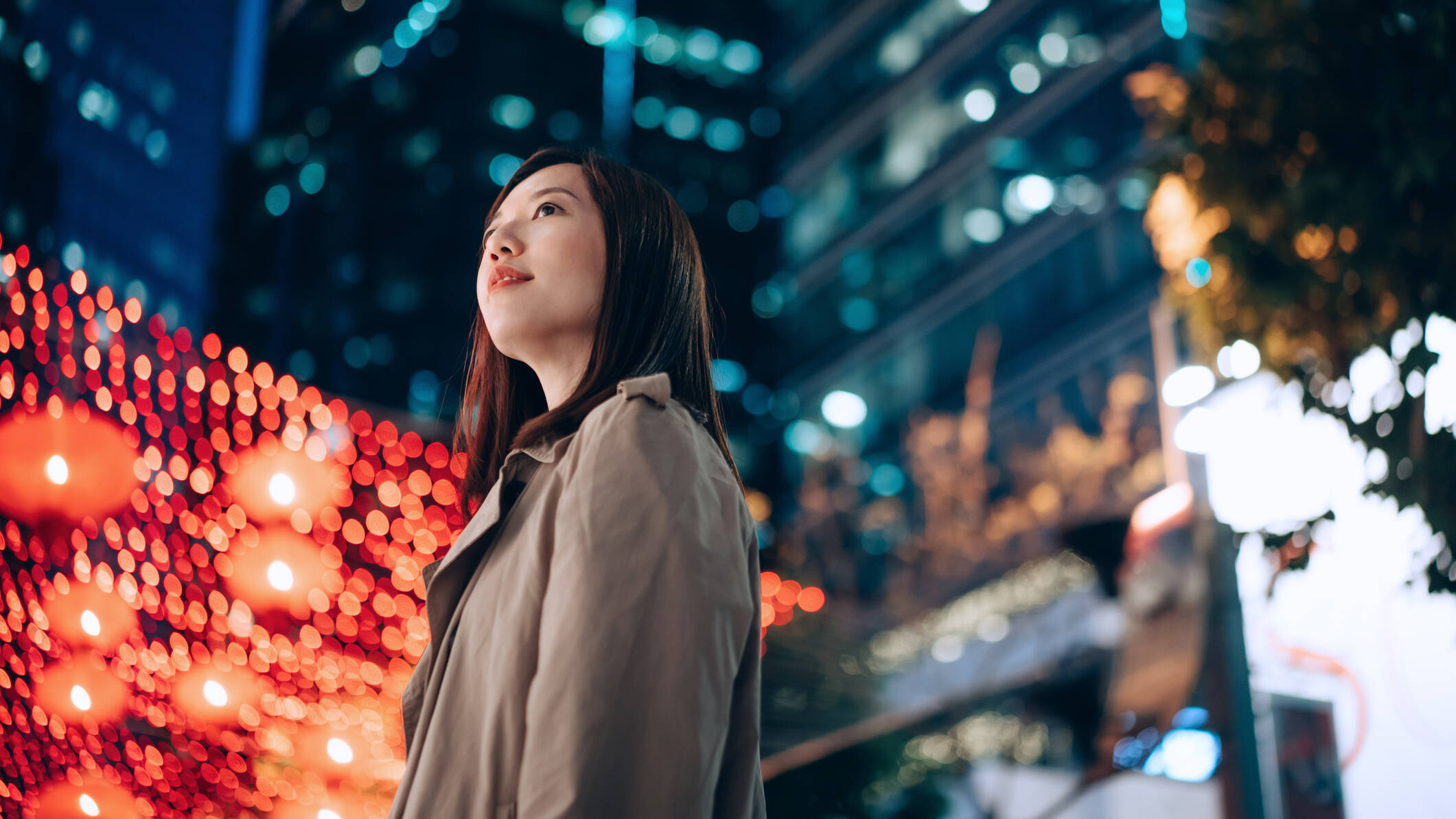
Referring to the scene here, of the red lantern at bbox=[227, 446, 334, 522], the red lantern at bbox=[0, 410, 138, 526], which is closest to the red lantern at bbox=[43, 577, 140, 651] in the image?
the red lantern at bbox=[0, 410, 138, 526]

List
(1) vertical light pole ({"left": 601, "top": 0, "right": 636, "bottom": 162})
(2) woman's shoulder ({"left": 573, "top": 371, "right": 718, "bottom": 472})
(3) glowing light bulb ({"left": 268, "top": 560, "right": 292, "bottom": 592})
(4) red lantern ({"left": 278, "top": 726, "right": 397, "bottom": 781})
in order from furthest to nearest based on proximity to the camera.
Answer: (1) vertical light pole ({"left": 601, "top": 0, "right": 636, "bottom": 162})
(3) glowing light bulb ({"left": 268, "top": 560, "right": 292, "bottom": 592})
(4) red lantern ({"left": 278, "top": 726, "right": 397, "bottom": 781})
(2) woman's shoulder ({"left": 573, "top": 371, "right": 718, "bottom": 472})

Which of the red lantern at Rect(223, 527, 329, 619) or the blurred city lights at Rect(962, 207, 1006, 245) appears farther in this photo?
the blurred city lights at Rect(962, 207, 1006, 245)

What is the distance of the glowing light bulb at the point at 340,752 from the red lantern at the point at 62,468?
0.80m

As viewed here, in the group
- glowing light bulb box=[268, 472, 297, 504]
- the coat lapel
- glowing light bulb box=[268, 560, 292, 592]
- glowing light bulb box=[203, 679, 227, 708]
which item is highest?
glowing light bulb box=[268, 472, 297, 504]

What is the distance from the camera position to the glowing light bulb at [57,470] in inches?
89.0

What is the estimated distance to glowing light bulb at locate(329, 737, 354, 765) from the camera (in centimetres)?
273

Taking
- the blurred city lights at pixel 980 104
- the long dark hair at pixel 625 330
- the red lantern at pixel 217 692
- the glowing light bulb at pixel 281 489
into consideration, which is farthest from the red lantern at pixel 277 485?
the blurred city lights at pixel 980 104

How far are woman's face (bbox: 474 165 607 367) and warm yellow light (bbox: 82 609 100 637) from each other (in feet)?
5.26

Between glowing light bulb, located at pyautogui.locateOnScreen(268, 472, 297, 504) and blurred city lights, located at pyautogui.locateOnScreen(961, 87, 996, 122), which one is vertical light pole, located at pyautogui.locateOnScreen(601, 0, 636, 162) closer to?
blurred city lights, located at pyautogui.locateOnScreen(961, 87, 996, 122)

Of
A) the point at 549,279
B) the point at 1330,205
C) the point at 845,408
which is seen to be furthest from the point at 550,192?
the point at 845,408

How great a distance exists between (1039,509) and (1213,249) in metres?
9.42

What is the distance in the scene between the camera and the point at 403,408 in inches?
1241

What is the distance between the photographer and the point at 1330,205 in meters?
2.66

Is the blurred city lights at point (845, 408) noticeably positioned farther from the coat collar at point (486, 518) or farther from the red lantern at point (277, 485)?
the coat collar at point (486, 518)
